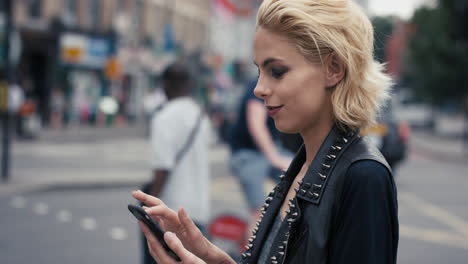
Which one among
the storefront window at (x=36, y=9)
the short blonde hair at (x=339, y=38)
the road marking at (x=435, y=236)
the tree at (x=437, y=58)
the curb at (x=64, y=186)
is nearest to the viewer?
the short blonde hair at (x=339, y=38)

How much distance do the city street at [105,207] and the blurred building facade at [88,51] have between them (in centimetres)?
1163

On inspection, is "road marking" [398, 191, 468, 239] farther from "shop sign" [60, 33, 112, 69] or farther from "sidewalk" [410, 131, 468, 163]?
"shop sign" [60, 33, 112, 69]

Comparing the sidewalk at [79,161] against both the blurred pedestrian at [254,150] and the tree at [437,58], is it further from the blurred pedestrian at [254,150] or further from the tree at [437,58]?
the tree at [437,58]

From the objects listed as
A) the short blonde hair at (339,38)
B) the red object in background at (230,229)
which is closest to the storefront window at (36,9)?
the red object in background at (230,229)

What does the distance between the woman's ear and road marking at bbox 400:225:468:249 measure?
673 centimetres

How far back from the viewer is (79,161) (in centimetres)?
1677

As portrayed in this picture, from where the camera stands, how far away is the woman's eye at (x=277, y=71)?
1.82 meters

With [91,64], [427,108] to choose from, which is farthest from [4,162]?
[427,108]

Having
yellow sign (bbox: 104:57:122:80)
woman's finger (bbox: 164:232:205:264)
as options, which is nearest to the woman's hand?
woman's finger (bbox: 164:232:205:264)

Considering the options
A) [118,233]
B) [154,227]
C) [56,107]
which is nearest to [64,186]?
[118,233]

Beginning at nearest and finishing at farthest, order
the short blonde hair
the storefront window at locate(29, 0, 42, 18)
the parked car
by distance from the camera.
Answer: the short blonde hair → the parked car → the storefront window at locate(29, 0, 42, 18)

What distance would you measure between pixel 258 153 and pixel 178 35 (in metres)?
42.4

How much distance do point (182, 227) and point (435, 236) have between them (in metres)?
7.12

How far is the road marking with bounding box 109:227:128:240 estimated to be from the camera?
27.3ft
